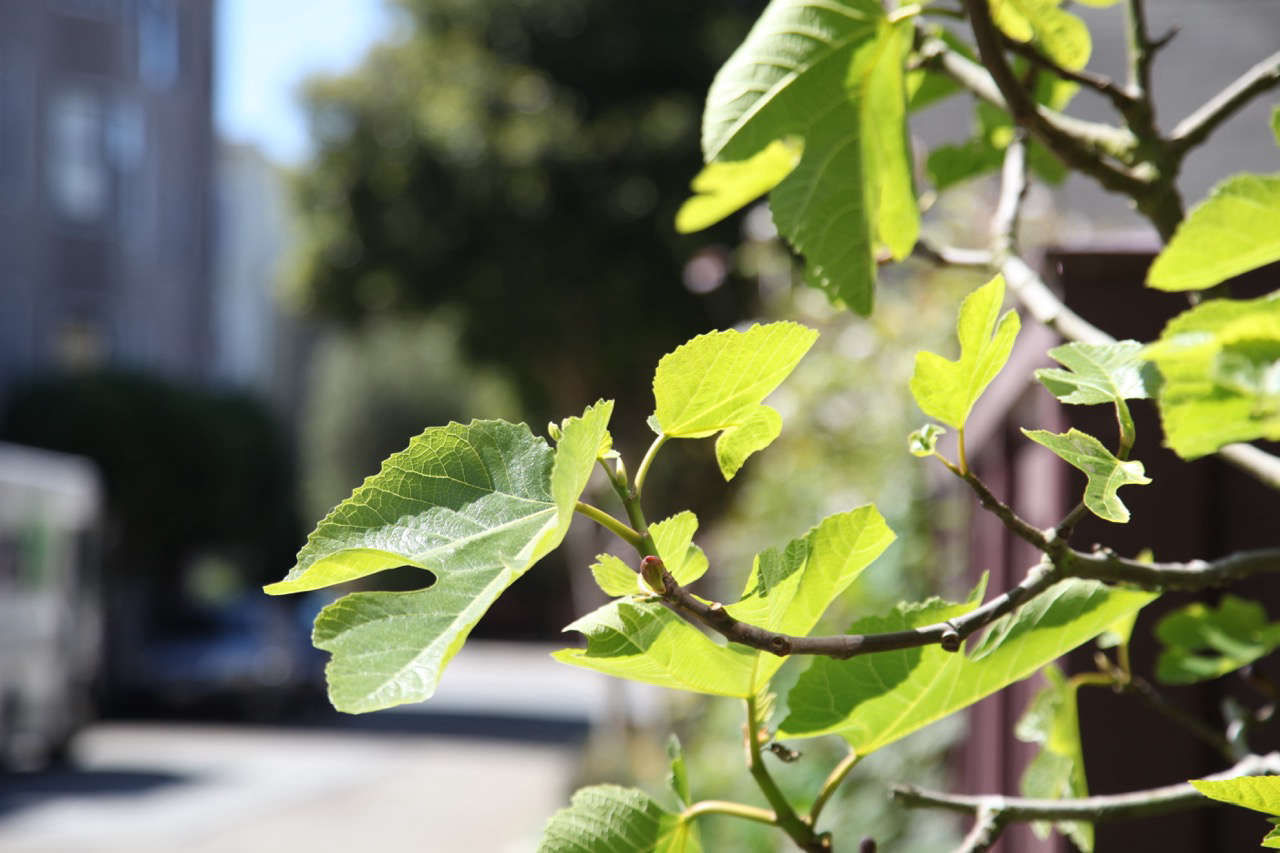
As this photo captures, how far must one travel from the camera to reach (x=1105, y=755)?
128 cm

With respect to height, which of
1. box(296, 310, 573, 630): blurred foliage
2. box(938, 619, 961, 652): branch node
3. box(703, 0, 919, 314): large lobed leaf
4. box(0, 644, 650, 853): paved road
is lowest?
box(0, 644, 650, 853): paved road

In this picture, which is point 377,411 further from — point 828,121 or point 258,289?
point 828,121

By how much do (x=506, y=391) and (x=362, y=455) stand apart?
1344 centimetres

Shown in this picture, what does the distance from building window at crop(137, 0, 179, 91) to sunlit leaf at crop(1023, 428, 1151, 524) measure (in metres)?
21.5

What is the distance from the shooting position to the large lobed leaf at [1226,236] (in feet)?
1.44

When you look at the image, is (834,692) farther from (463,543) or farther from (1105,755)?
(1105,755)

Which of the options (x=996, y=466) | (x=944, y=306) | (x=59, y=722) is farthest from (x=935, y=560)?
(x=59, y=722)

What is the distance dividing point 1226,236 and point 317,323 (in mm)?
18460

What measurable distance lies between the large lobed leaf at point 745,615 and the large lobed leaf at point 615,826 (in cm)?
7

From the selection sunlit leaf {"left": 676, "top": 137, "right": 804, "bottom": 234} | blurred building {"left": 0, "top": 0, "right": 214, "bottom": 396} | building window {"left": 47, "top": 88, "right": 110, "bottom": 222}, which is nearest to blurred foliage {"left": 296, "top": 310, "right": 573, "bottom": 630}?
blurred building {"left": 0, "top": 0, "right": 214, "bottom": 396}

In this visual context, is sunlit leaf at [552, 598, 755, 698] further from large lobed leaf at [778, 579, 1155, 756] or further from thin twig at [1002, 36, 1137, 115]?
thin twig at [1002, 36, 1137, 115]

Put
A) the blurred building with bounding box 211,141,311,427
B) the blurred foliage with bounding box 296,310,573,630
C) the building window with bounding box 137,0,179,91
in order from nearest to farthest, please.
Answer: the building window with bounding box 137,0,179,91 → the blurred foliage with bounding box 296,310,573,630 → the blurred building with bounding box 211,141,311,427

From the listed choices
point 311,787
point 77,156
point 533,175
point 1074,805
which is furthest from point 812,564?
point 77,156

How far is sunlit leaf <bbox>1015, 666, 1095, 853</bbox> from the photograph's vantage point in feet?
2.64
